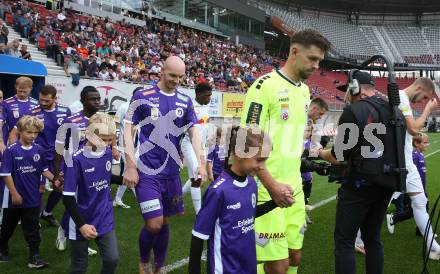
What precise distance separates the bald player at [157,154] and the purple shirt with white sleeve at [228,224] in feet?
4.80

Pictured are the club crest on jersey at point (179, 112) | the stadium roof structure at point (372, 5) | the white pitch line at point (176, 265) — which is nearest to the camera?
the club crest on jersey at point (179, 112)

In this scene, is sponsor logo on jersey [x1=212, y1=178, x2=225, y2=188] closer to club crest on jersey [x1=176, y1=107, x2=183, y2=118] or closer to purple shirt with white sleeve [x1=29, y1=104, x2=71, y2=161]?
club crest on jersey [x1=176, y1=107, x2=183, y2=118]

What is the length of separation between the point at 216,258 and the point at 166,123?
6.34 feet

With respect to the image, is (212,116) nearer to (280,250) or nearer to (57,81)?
(57,81)

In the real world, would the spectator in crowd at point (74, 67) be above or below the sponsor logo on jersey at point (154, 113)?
above

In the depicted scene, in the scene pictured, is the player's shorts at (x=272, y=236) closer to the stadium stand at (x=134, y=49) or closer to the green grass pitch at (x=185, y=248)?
the green grass pitch at (x=185, y=248)

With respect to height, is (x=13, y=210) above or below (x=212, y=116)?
below

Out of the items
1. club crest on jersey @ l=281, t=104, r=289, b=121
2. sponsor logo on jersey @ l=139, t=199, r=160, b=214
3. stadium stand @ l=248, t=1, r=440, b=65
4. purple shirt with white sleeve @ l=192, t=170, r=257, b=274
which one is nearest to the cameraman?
club crest on jersey @ l=281, t=104, r=289, b=121

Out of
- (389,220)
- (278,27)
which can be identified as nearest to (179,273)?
(389,220)

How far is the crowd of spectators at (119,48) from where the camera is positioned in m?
17.4

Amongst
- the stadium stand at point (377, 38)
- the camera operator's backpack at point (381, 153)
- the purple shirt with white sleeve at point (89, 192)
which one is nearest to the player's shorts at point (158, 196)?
the purple shirt with white sleeve at point (89, 192)

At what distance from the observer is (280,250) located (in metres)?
3.17

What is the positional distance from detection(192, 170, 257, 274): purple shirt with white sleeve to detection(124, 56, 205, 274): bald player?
146 cm

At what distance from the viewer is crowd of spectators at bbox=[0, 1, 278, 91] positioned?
17.4 meters
